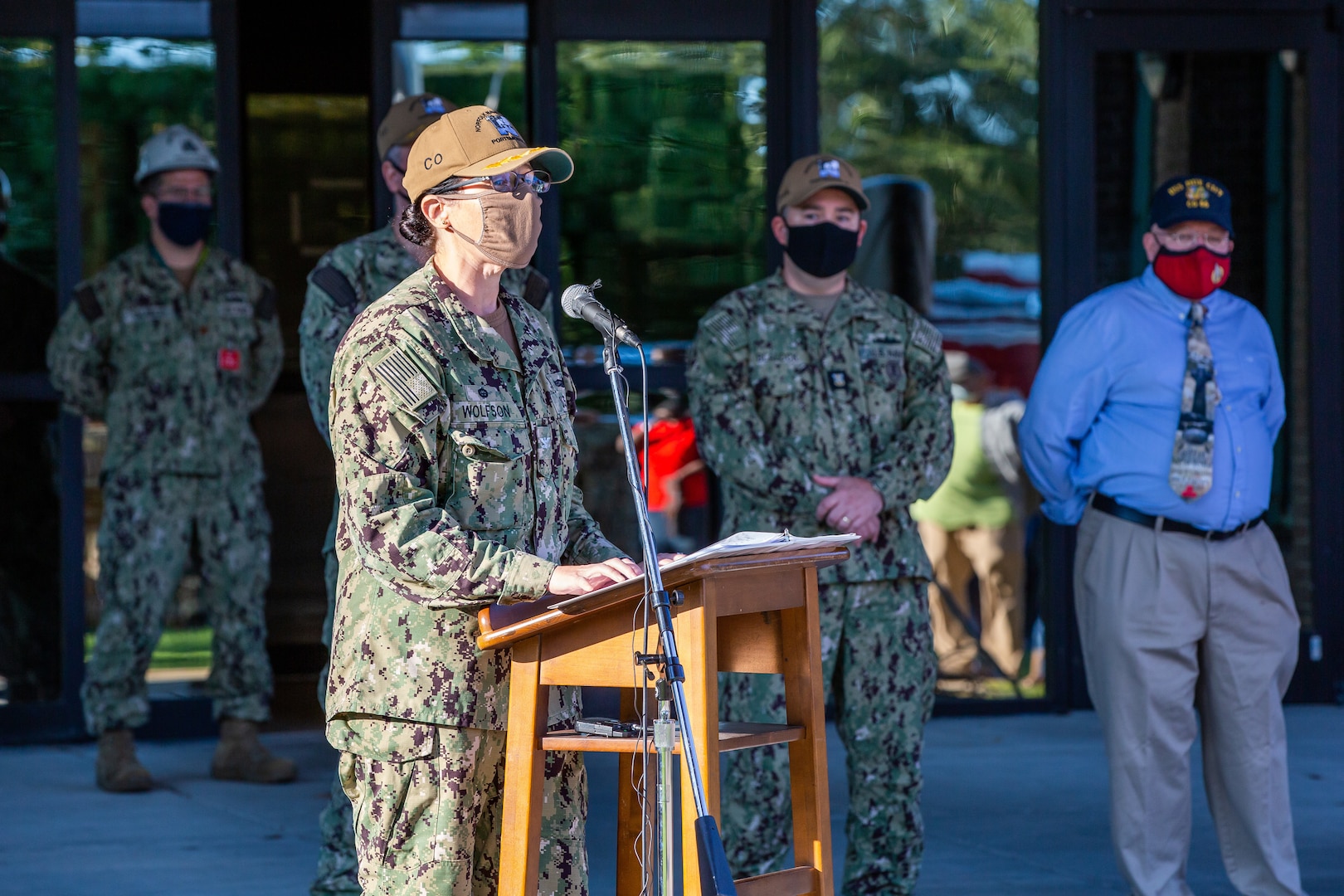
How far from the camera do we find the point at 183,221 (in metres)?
6.10

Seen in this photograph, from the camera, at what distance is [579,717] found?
126 inches

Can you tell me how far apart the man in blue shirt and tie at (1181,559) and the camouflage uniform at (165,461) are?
3.02 meters

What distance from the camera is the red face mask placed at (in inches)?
177

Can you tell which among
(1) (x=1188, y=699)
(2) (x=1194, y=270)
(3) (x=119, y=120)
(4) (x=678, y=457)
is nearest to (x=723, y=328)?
(2) (x=1194, y=270)

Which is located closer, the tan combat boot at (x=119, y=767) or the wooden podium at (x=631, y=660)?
the wooden podium at (x=631, y=660)

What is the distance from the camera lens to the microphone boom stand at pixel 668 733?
8.18 ft

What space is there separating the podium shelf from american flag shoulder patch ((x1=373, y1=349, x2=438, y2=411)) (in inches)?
24.5

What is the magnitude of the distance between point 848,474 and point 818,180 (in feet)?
2.68

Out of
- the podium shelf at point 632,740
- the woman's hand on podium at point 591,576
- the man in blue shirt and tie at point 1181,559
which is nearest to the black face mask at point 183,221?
the man in blue shirt and tie at point 1181,559

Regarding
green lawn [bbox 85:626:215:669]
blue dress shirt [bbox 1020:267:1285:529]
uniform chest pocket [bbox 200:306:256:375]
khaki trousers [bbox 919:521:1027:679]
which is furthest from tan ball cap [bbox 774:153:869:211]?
green lawn [bbox 85:626:215:669]

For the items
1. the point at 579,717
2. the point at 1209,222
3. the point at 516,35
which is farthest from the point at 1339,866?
the point at 516,35

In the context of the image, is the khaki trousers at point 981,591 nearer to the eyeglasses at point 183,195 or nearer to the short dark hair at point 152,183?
the eyeglasses at point 183,195

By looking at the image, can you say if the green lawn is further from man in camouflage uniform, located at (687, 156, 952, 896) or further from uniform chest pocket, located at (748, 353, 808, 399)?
uniform chest pocket, located at (748, 353, 808, 399)

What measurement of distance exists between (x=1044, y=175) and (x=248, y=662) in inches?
146
